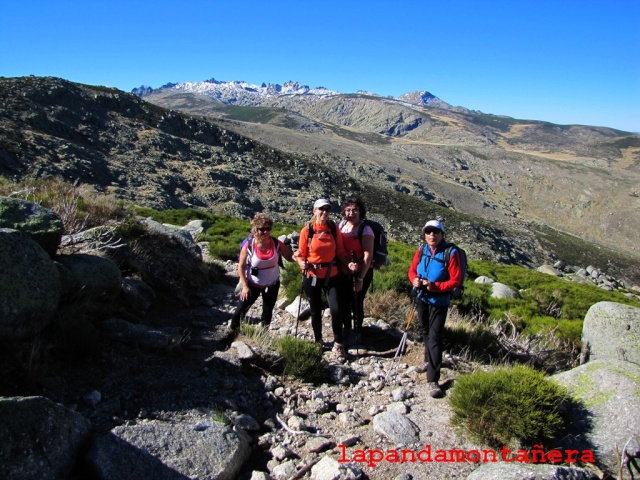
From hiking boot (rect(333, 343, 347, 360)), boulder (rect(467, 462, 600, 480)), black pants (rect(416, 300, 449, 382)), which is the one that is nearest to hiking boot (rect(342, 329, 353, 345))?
hiking boot (rect(333, 343, 347, 360))

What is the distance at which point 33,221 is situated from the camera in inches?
163

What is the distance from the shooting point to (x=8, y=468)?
7.16 ft

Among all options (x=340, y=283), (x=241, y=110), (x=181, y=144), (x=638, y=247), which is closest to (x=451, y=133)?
(x=241, y=110)

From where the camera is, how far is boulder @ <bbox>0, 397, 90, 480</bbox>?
88.3 inches

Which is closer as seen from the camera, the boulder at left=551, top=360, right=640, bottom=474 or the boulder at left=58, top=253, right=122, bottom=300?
the boulder at left=551, top=360, right=640, bottom=474

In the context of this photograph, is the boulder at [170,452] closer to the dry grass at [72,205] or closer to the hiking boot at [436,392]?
the hiking boot at [436,392]

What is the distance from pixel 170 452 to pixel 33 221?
110 inches

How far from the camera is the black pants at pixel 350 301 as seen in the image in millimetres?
5061

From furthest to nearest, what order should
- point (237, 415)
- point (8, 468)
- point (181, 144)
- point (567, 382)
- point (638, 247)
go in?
1. point (638, 247)
2. point (181, 144)
3. point (567, 382)
4. point (237, 415)
5. point (8, 468)

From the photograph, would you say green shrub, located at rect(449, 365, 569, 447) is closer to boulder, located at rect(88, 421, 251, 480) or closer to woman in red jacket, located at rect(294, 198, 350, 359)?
woman in red jacket, located at rect(294, 198, 350, 359)

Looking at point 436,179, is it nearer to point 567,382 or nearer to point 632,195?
point 632,195

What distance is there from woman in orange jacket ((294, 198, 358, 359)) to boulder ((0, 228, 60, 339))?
93.7 inches

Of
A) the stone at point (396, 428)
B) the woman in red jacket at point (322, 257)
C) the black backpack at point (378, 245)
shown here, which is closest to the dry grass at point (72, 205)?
the woman in red jacket at point (322, 257)

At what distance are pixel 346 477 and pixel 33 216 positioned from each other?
382 centimetres
